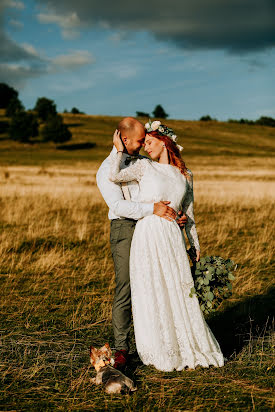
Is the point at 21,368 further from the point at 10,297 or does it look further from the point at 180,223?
the point at 10,297

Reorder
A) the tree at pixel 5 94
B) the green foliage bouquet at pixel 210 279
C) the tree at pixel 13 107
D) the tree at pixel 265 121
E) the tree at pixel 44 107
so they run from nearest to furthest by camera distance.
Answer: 1. the green foliage bouquet at pixel 210 279
2. the tree at pixel 13 107
3. the tree at pixel 44 107
4. the tree at pixel 265 121
5. the tree at pixel 5 94

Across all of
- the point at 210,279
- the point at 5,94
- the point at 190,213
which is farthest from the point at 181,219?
the point at 5,94

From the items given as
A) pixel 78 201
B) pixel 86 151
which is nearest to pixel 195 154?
pixel 86 151

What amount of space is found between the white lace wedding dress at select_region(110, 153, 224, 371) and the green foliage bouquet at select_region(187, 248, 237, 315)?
0.29 ft

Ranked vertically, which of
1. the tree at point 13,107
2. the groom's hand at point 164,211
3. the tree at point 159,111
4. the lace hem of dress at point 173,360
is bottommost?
the lace hem of dress at point 173,360

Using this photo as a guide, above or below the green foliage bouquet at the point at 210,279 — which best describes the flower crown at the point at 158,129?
above

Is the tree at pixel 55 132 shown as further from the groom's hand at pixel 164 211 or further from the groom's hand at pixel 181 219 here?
the groom's hand at pixel 164 211

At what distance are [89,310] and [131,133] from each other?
319cm

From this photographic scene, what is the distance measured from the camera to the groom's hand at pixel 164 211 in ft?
14.2

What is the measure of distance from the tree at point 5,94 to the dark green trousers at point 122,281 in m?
124

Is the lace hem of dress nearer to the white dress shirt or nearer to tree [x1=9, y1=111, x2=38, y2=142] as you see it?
the white dress shirt

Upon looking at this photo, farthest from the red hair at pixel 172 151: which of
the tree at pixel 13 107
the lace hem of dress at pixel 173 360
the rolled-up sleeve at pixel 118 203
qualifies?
the tree at pixel 13 107

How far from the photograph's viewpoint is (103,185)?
445 cm

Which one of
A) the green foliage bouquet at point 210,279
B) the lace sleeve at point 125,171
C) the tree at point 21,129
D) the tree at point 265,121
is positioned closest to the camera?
the lace sleeve at point 125,171
